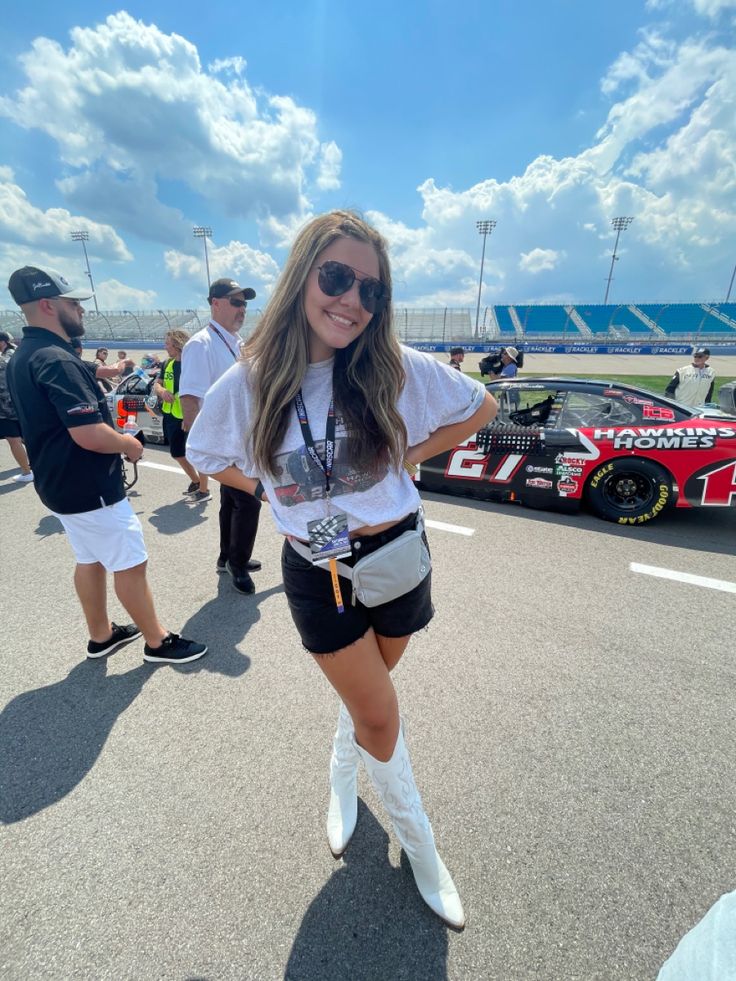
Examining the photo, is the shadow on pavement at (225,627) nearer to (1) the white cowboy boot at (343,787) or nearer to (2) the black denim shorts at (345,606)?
(1) the white cowboy boot at (343,787)

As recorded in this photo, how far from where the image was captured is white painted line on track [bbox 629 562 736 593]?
126 inches

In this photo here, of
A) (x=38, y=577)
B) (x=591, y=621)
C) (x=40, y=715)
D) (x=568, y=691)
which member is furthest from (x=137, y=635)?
(x=591, y=621)

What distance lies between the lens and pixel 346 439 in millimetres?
1267

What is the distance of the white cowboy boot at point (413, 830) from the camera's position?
139 centimetres

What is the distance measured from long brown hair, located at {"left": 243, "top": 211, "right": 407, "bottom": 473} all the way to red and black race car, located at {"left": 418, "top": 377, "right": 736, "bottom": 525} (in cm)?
357

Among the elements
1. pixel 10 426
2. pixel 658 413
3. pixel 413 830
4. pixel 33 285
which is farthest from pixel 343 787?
pixel 10 426

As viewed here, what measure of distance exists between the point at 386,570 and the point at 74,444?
69.6 inches

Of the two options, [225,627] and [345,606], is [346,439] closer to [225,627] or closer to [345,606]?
[345,606]

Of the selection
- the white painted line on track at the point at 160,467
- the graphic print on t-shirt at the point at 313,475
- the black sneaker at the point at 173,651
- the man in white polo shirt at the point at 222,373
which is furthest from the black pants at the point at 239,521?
the white painted line on track at the point at 160,467

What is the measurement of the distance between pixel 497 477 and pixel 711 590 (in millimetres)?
2112

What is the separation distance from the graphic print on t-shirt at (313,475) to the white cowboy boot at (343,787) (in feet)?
2.87

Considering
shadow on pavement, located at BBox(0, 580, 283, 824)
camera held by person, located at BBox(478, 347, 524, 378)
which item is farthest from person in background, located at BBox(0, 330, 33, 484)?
camera held by person, located at BBox(478, 347, 524, 378)

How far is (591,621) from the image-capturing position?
284cm

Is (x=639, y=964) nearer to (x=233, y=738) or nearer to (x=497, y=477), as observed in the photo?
(x=233, y=738)
